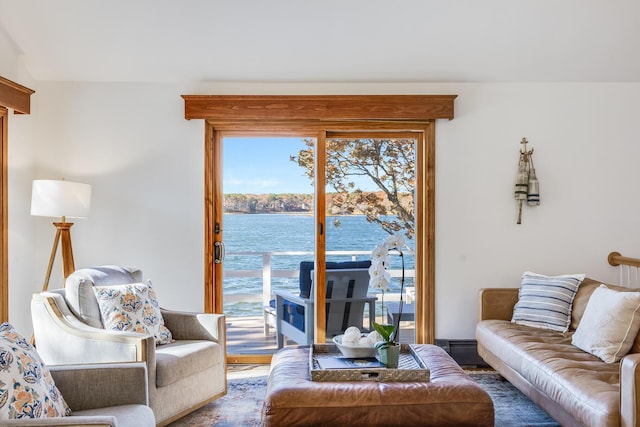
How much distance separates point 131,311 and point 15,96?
6.20 feet

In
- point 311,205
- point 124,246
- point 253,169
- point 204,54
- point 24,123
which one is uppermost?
point 204,54

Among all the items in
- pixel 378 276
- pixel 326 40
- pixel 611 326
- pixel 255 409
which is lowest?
pixel 255 409

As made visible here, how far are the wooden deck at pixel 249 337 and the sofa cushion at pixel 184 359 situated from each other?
100 centimetres

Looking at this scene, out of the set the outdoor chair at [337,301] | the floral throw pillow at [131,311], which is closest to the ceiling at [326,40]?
the outdoor chair at [337,301]

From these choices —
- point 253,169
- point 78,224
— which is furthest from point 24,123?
point 253,169

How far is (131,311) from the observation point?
317 cm

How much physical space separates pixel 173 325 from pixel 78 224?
138 cm

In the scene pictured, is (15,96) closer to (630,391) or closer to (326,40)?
(326,40)

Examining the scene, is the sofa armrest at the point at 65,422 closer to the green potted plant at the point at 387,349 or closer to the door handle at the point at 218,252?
the green potted plant at the point at 387,349

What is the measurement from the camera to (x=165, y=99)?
425 centimetres

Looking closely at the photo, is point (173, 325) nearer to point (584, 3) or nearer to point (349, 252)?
point (349, 252)

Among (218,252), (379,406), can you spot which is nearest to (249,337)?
(218,252)

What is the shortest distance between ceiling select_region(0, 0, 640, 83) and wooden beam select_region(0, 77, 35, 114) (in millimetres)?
327

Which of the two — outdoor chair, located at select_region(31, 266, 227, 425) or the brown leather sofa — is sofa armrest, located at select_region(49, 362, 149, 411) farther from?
the brown leather sofa
